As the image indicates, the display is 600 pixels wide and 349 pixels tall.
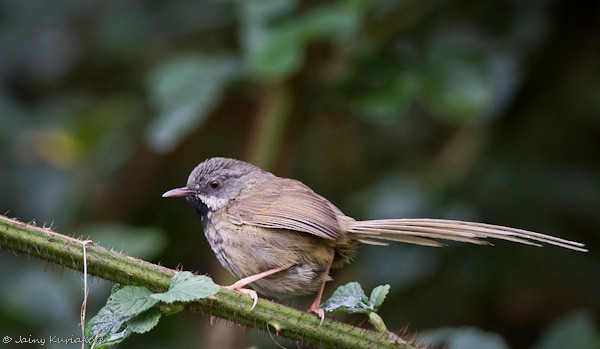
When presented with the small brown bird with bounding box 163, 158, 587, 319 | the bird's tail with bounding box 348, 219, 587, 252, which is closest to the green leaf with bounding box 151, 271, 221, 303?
the small brown bird with bounding box 163, 158, 587, 319

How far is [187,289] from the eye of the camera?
258cm

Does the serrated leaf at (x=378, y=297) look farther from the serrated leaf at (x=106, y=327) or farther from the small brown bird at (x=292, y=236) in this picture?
the serrated leaf at (x=106, y=327)

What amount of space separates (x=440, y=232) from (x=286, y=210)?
26.5 inches

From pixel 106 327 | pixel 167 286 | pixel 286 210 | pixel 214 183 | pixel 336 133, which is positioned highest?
pixel 336 133

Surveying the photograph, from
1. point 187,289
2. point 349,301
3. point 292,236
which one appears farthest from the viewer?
point 292,236

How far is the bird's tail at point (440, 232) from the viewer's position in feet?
10.5

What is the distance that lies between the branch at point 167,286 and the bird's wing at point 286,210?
0.84 metres

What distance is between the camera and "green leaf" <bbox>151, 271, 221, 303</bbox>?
255 centimetres

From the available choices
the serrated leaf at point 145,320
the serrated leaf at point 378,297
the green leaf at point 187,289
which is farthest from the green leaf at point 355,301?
the serrated leaf at point 145,320

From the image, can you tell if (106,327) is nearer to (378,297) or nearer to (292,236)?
(378,297)

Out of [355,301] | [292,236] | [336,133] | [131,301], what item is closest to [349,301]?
[355,301]

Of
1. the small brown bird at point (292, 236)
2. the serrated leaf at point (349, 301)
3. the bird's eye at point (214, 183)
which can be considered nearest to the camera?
the serrated leaf at point (349, 301)

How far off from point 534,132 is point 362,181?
1.17 meters

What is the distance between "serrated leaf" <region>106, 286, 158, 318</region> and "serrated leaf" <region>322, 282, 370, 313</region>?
58cm
